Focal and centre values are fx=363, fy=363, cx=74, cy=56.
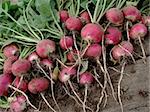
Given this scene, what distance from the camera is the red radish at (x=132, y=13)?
1.39 metres

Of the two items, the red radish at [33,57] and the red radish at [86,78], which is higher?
the red radish at [33,57]

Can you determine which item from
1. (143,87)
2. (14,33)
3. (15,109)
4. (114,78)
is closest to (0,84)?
(15,109)

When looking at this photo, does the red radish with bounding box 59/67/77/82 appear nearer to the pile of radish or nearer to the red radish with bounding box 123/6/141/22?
the pile of radish

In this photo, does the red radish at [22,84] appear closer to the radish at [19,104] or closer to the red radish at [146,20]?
the radish at [19,104]

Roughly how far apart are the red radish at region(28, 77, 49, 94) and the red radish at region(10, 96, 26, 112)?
5 centimetres

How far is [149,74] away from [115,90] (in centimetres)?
14

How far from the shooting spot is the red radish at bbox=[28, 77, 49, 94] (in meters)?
1.31

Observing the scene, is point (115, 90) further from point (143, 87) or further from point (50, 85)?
point (50, 85)

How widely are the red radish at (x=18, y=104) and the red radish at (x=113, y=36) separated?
1.24ft

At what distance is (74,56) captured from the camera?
4.43 feet

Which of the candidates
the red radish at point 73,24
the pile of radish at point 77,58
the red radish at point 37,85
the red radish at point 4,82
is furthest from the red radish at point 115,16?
the red radish at point 4,82

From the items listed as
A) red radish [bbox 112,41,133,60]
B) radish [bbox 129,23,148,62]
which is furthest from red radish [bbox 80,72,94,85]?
radish [bbox 129,23,148,62]

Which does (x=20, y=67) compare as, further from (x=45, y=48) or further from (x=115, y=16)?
(x=115, y=16)

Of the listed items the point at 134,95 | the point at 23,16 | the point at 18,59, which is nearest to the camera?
the point at 134,95
